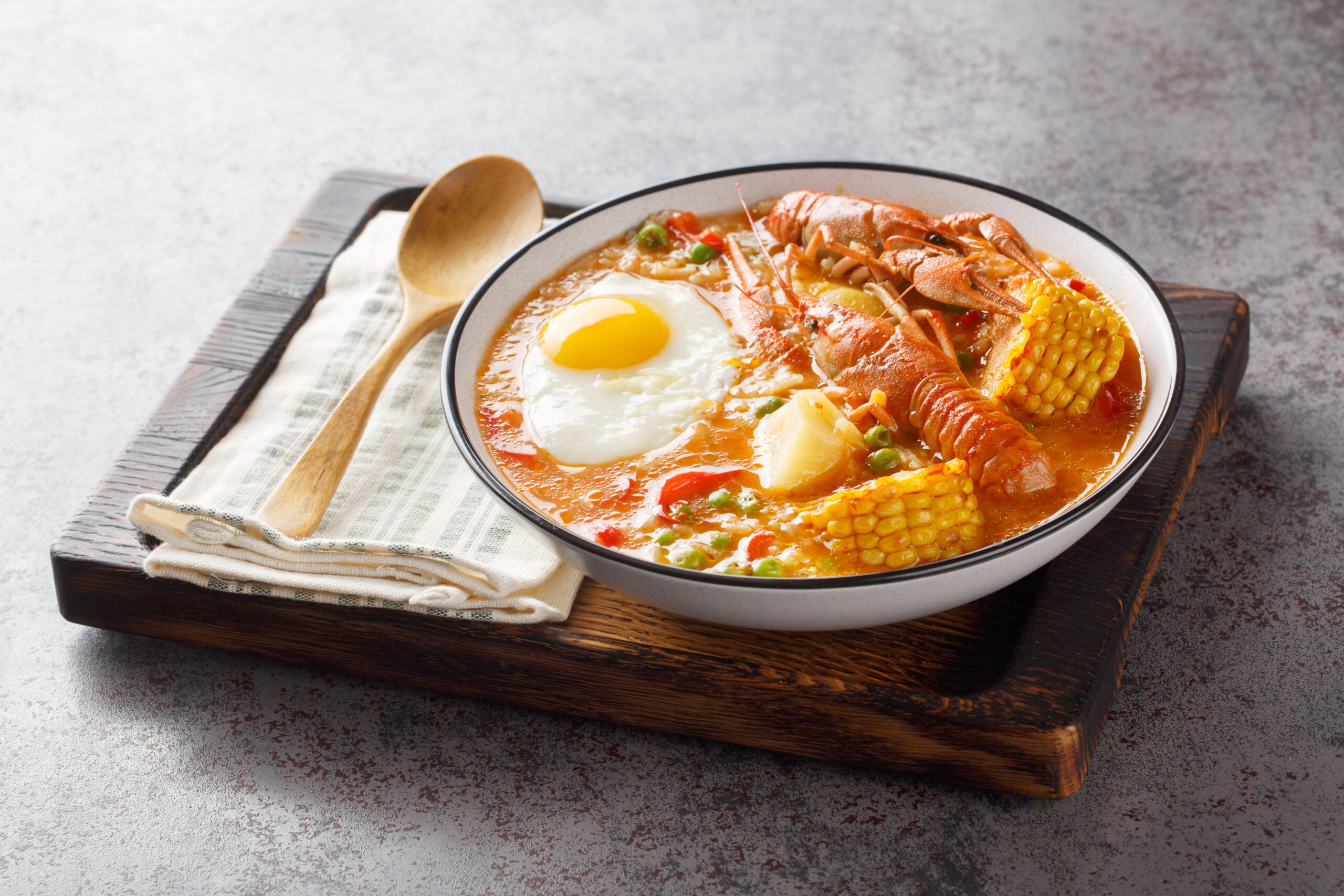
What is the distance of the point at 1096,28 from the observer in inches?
265

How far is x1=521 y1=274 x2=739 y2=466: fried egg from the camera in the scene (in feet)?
11.2

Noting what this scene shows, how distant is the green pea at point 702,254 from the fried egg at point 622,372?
0.66 ft

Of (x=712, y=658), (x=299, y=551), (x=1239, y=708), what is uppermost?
(x=299, y=551)

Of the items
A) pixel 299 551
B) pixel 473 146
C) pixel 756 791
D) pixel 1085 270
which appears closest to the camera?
pixel 756 791

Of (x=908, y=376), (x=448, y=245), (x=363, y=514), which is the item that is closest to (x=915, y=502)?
(x=908, y=376)

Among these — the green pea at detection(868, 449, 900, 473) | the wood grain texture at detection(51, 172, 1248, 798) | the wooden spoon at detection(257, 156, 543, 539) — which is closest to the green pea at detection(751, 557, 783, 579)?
the wood grain texture at detection(51, 172, 1248, 798)

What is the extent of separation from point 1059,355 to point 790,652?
1.12 m

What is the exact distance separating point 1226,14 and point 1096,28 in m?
0.75

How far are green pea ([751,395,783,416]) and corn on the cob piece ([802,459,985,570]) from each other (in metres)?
0.58

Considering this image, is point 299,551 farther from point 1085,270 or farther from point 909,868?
point 1085,270

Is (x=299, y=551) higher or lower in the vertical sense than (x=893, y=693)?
higher

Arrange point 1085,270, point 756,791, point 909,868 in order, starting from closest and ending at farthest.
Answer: point 909,868, point 756,791, point 1085,270

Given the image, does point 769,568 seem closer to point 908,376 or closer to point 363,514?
point 908,376

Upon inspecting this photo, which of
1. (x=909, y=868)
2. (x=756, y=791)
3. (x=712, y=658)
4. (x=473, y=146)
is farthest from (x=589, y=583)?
(x=473, y=146)
